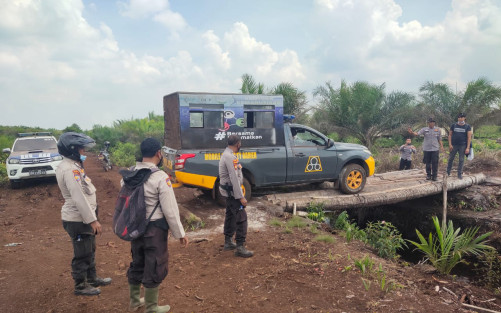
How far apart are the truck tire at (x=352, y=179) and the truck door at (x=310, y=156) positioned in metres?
0.32

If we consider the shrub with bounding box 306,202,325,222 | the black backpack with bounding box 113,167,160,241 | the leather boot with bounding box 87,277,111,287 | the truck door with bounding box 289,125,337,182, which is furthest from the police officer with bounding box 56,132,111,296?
the truck door with bounding box 289,125,337,182

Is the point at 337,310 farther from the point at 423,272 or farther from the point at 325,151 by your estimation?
the point at 325,151

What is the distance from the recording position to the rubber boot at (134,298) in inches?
128

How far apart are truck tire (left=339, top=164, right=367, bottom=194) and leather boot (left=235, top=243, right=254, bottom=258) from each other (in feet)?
14.3

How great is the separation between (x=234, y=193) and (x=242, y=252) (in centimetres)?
86

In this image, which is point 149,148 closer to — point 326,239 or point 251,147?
point 326,239

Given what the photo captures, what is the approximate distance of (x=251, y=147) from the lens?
24.9 ft

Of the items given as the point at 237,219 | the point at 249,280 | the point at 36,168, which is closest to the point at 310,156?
the point at 237,219

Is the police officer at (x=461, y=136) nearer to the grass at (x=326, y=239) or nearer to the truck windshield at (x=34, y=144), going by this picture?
the grass at (x=326, y=239)

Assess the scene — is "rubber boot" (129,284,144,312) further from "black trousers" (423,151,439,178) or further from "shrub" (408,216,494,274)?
"black trousers" (423,151,439,178)

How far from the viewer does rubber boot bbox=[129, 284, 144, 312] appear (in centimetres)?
326

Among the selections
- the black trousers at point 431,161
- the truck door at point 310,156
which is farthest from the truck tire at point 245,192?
the black trousers at point 431,161

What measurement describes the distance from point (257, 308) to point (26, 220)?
6.51 m

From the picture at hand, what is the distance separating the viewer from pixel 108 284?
3973 millimetres
